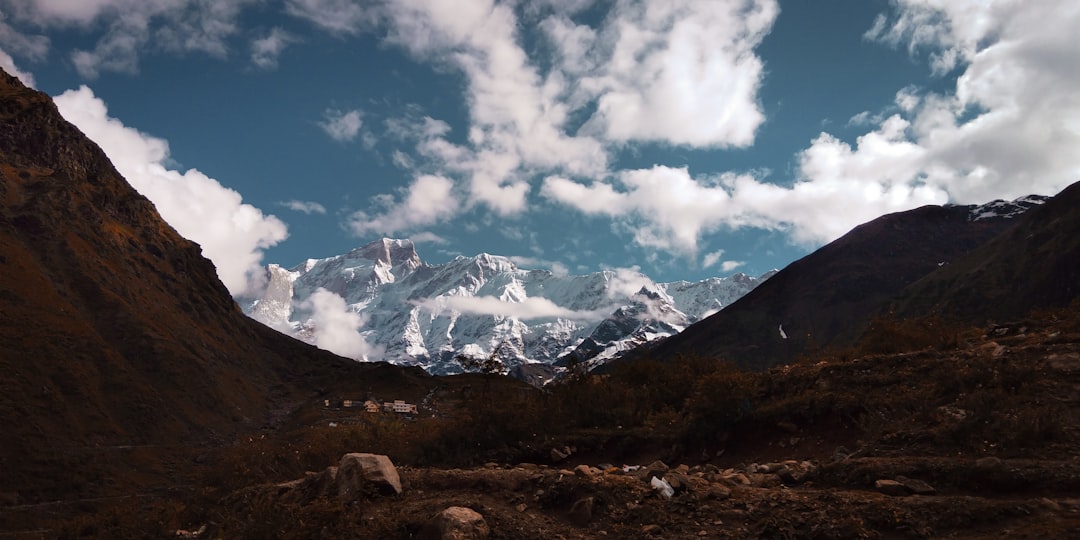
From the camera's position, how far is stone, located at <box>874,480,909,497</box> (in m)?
12.3

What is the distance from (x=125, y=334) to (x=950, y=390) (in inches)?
6939

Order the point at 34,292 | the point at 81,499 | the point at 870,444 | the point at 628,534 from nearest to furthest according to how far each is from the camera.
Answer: the point at 628,534
the point at 870,444
the point at 81,499
the point at 34,292

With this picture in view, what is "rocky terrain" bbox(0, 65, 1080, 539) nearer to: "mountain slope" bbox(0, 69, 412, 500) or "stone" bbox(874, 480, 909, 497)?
"stone" bbox(874, 480, 909, 497)

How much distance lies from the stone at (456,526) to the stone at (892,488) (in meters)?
7.54

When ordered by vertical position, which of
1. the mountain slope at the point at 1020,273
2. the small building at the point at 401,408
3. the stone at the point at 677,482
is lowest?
the stone at the point at 677,482

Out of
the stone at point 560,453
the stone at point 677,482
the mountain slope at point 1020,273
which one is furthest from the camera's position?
the mountain slope at point 1020,273

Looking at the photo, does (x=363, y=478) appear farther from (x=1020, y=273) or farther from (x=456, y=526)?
(x=1020, y=273)

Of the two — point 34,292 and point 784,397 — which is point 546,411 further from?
point 34,292

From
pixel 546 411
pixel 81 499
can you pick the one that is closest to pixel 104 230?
pixel 81 499

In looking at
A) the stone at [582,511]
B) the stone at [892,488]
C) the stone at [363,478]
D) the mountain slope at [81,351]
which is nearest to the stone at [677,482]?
the stone at [582,511]

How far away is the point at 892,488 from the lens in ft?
40.5

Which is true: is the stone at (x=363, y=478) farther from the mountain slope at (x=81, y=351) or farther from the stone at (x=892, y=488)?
the mountain slope at (x=81, y=351)

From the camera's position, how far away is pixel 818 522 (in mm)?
11164

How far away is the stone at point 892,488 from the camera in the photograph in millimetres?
12258
